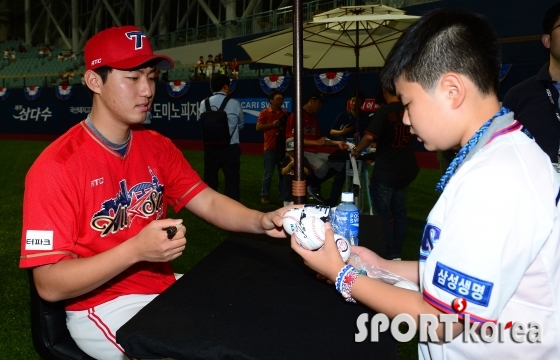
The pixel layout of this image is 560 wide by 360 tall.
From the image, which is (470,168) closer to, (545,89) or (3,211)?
(545,89)

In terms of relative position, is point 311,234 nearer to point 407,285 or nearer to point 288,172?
point 407,285

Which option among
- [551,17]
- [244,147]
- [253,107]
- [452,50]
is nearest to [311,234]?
[452,50]

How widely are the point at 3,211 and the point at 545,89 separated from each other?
690 centimetres

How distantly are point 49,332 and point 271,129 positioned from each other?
637 cm

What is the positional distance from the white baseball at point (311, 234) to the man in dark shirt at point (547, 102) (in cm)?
205

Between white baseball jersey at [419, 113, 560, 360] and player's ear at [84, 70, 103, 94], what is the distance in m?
1.47

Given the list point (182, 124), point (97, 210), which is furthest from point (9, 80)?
point (97, 210)

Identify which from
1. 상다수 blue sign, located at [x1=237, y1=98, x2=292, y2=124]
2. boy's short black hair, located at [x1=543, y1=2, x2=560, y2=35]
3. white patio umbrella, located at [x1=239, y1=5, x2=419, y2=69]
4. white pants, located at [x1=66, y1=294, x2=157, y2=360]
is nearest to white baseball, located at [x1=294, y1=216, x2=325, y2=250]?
white pants, located at [x1=66, y1=294, x2=157, y2=360]

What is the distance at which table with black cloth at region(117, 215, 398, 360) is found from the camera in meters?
1.28

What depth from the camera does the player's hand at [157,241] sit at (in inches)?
65.4

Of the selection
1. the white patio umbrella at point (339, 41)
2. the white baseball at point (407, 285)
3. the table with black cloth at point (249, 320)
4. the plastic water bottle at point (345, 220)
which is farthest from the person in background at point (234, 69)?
the white baseball at point (407, 285)

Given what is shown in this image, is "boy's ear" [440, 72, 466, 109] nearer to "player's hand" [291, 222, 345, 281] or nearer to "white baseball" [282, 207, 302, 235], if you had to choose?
"player's hand" [291, 222, 345, 281]

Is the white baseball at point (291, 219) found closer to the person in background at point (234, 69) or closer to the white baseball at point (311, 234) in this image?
the white baseball at point (311, 234)

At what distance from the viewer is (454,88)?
1253 mm
